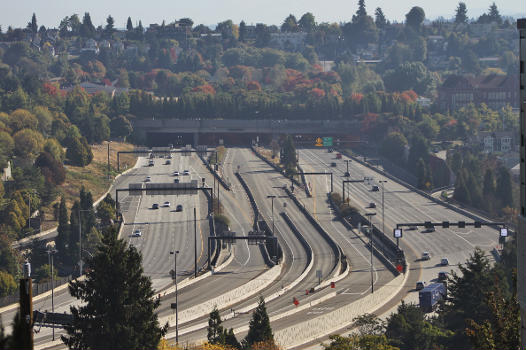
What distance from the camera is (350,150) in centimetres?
18088

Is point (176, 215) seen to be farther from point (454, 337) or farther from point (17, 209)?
point (454, 337)

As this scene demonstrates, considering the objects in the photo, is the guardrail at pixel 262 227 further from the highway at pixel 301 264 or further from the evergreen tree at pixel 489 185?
the evergreen tree at pixel 489 185

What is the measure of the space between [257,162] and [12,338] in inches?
5541

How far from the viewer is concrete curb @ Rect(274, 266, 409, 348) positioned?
6525 cm

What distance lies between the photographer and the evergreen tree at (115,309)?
4538 cm

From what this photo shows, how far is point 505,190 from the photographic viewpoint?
4729 inches

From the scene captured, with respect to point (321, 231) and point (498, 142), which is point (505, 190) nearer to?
point (321, 231)

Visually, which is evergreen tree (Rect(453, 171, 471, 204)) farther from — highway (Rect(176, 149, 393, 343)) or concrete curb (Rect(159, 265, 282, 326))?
concrete curb (Rect(159, 265, 282, 326))

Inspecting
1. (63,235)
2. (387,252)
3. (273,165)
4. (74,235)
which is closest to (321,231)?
(387,252)

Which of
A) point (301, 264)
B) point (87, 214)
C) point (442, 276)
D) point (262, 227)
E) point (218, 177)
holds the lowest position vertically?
point (301, 264)

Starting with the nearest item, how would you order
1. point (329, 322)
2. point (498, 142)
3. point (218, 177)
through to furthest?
point (329, 322)
point (218, 177)
point (498, 142)

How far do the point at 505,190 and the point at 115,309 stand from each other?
8107cm

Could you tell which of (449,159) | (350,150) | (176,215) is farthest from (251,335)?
(350,150)

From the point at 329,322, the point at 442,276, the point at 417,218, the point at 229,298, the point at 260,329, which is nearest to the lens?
the point at 260,329
